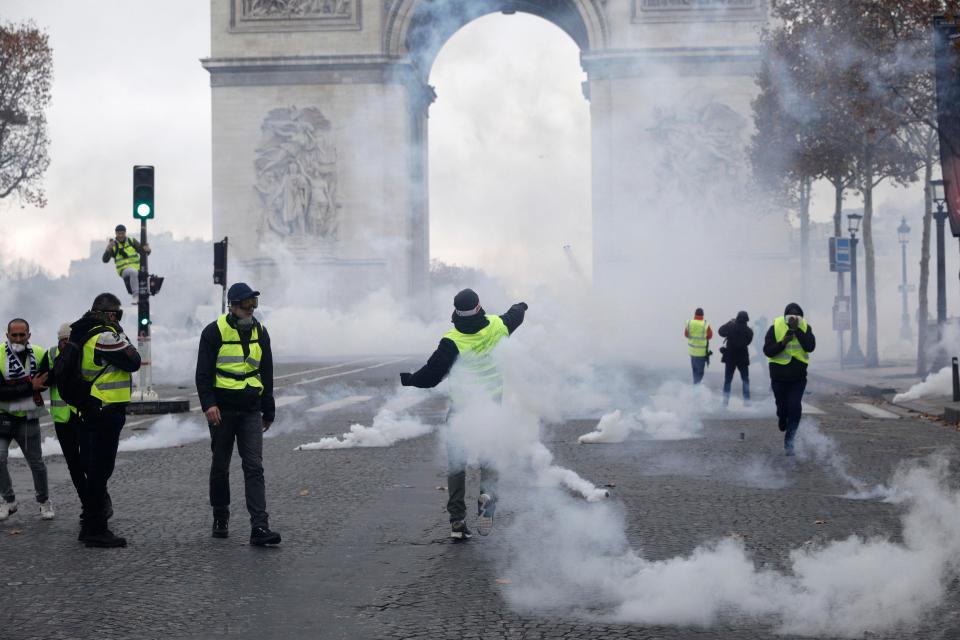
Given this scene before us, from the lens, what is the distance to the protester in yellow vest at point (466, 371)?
26.9 feet

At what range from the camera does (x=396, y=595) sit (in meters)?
6.63

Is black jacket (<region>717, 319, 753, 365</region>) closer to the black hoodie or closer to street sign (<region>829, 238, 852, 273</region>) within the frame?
the black hoodie

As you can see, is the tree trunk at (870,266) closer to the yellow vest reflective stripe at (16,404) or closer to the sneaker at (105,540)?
the yellow vest reflective stripe at (16,404)

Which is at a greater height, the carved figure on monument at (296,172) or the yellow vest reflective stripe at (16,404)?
the carved figure on monument at (296,172)

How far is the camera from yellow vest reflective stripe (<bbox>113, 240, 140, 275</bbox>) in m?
20.9

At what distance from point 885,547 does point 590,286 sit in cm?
3507

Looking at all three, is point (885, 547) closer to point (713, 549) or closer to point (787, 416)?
point (713, 549)

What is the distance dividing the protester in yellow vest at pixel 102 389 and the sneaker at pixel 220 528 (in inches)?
25.4

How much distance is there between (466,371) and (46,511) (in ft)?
11.0

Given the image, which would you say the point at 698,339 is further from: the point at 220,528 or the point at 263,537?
the point at 263,537

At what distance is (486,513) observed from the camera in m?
8.22

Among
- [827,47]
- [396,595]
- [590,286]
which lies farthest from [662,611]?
[590,286]

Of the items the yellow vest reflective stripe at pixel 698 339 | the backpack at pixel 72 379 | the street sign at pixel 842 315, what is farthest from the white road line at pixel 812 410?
the street sign at pixel 842 315

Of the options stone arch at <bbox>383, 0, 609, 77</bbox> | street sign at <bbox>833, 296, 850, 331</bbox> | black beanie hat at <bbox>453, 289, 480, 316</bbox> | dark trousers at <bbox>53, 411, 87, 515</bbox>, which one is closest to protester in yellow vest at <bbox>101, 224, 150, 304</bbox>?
dark trousers at <bbox>53, 411, 87, 515</bbox>
